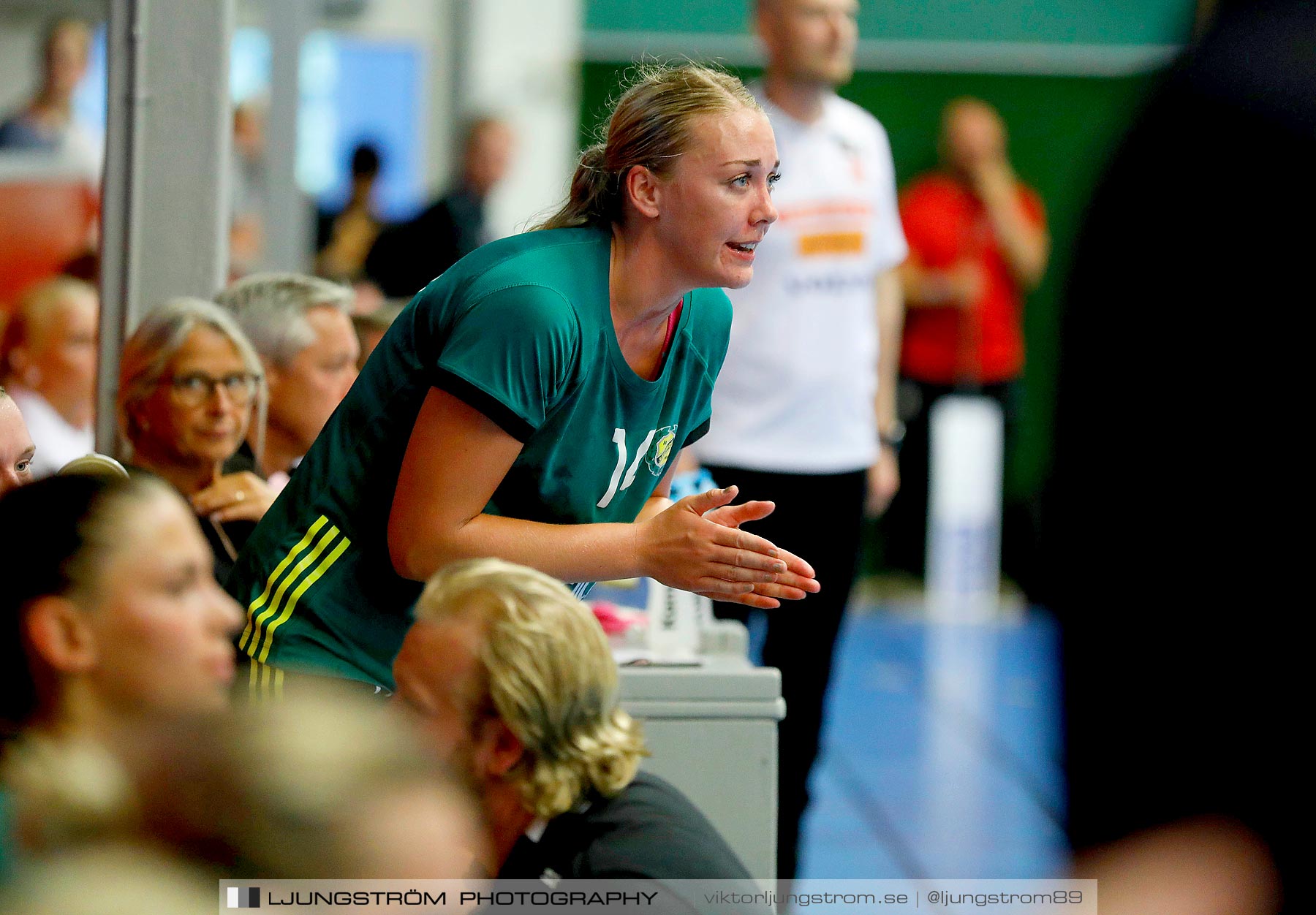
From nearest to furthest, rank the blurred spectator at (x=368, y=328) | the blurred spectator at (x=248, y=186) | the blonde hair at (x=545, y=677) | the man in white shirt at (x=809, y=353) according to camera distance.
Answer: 1. the blonde hair at (x=545, y=677)
2. the blurred spectator at (x=368, y=328)
3. the man in white shirt at (x=809, y=353)
4. the blurred spectator at (x=248, y=186)

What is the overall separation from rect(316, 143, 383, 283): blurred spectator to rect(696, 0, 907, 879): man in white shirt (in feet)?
15.4

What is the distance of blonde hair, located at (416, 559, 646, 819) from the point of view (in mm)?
1863

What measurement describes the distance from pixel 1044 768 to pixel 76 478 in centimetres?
412

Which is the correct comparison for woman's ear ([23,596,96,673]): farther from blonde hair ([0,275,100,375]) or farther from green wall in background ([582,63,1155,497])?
green wall in background ([582,63,1155,497])

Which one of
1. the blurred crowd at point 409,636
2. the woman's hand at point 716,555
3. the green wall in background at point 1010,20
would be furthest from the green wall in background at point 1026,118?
the woman's hand at point 716,555

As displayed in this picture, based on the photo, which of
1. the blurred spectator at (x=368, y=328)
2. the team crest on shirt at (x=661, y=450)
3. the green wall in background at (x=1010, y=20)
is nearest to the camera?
the team crest on shirt at (x=661, y=450)

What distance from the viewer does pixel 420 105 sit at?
10719 millimetres

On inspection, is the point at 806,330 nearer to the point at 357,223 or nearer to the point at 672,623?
the point at 672,623

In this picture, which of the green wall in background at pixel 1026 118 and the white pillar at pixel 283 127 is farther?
the green wall in background at pixel 1026 118

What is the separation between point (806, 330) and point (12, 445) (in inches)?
79.8

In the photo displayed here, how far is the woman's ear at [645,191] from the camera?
2.29m

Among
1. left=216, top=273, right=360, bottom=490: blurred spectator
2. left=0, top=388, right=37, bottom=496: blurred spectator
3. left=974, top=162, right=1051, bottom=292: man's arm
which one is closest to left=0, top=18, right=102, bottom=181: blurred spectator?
left=216, top=273, right=360, bottom=490: blurred spectator

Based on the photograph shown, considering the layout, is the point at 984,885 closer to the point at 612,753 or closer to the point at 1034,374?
the point at 612,753

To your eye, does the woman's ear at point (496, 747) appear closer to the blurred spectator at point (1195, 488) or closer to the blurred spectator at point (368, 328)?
the blurred spectator at point (1195, 488)
